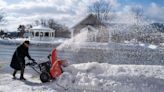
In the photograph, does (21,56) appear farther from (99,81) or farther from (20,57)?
(99,81)

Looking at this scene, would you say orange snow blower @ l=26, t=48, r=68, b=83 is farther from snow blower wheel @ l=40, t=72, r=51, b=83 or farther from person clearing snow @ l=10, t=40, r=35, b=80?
person clearing snow @ l=10, t=40, r=35, b=80

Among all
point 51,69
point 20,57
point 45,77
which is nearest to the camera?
point 51,69

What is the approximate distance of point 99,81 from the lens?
9.91 m

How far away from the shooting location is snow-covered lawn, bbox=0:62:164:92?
9.66m

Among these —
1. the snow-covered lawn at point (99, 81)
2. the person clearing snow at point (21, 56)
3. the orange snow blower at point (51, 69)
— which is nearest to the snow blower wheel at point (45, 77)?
the orange snow blower at point (51, 69)

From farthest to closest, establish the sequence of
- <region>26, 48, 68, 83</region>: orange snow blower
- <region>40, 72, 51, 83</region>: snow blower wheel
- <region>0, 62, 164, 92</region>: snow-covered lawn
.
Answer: <region>40, 72, 51, 83</region>: snow blower wheel
<region>26, 48, 68, 83</region>: orange snow blower
<region>0, 62, 164, 92</region>: snow-covered lawn

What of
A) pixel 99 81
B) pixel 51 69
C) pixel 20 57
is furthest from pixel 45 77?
pixel 99 81

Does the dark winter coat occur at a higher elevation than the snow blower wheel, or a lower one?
higher

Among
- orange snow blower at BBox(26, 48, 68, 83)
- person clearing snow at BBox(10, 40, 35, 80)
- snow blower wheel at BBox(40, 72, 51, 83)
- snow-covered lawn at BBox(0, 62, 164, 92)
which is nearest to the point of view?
snow-covered lawn at BBox(0, 62, 164, 92)

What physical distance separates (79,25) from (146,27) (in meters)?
31.2

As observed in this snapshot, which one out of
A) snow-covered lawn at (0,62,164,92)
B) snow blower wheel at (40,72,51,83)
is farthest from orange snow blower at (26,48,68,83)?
snow-covered lawn at (0,62,164,92)

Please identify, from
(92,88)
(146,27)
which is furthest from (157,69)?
(146,27)

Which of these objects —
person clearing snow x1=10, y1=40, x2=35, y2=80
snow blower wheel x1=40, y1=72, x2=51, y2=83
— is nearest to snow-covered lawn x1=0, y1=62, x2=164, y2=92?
snow blower wheel x1=40, y1=72, x2=51, y2=83

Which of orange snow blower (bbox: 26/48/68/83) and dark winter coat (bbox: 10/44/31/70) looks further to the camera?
dark winter coat (bbox: 10/44/31/70)
